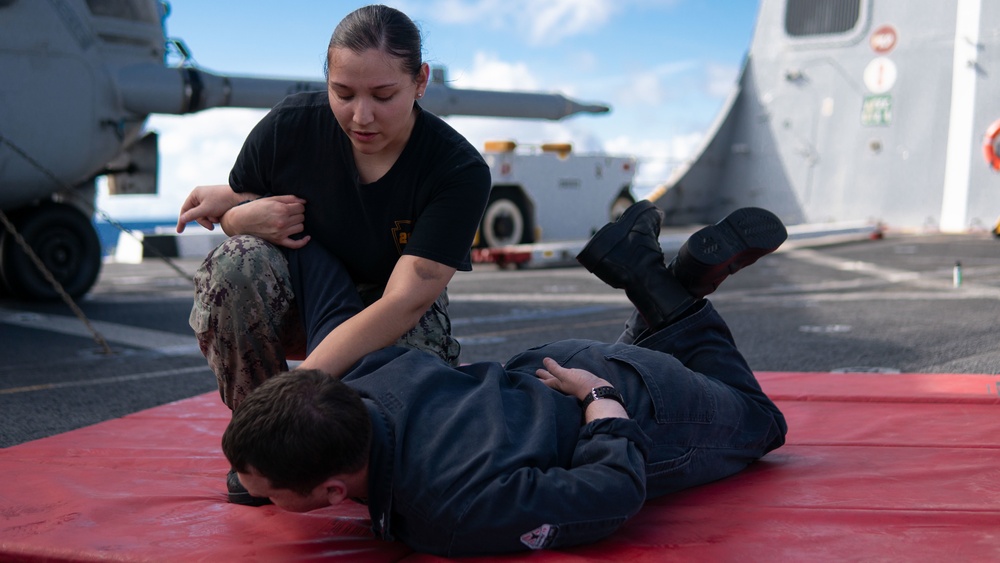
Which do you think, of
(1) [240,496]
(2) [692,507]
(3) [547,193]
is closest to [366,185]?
(1) [240,496]

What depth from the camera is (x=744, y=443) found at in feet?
7.37

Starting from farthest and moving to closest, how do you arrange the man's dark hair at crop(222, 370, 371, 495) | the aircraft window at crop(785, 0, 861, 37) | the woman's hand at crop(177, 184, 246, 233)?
the aircraft window at crop(785, 0, 861, 37), the woman's hand at crop(177, 184, 246, 233), the man's dark hair at crop(222, 370, 371, 495)

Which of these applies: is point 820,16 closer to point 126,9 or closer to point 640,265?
point 126,9

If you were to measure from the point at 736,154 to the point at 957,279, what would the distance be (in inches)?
355

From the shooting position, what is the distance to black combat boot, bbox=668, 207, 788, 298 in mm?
2482

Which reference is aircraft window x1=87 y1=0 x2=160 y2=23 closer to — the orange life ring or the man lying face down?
the man lying face down

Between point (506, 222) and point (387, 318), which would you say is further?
point (506, 222)

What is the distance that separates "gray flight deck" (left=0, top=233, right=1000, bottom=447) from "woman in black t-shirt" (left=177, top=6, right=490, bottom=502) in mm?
1354

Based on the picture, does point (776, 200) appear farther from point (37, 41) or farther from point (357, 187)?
point (357, 187)

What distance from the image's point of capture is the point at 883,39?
535 inches

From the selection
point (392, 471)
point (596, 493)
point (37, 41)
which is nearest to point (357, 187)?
point (392, 471)

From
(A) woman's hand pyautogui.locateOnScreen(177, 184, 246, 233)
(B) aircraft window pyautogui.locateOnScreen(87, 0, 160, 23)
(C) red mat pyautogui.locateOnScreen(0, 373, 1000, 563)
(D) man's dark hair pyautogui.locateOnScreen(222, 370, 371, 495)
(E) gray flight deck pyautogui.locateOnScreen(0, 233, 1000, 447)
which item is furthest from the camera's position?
(B) aircraft window pyautogui.locateOnScreen(87, 0, 160, 23)

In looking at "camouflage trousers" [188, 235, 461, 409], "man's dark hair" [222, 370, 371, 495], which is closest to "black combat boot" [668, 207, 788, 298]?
"camouflage trousers" [188, 235, 461, 409]

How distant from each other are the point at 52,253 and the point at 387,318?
564cm
